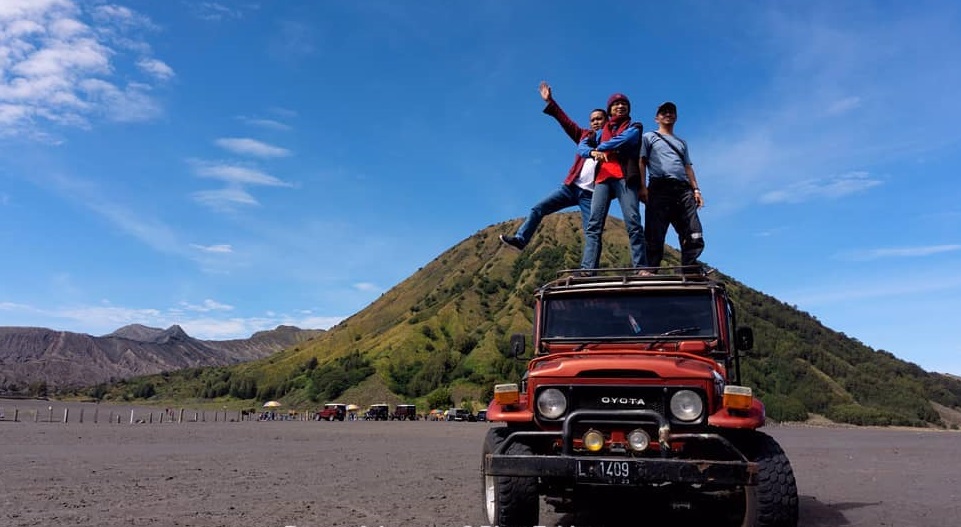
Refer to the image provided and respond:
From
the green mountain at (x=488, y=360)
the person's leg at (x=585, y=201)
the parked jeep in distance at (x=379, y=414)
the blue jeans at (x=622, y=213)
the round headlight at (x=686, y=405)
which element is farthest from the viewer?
the green mountain at (x=488, y=360)

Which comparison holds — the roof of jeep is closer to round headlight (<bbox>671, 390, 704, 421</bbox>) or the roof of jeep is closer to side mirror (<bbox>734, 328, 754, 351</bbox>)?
side mirror (<bbox>734, 328, 754, 351</bbox>)

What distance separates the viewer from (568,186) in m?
8.90

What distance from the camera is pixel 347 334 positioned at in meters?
140

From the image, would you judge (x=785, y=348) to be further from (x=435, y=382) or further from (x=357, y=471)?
(x=357, y=471)

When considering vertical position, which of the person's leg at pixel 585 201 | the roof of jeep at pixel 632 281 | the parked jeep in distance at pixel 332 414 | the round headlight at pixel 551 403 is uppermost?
the person's leg at pixel 585 201

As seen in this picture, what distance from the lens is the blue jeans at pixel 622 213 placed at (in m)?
8.17

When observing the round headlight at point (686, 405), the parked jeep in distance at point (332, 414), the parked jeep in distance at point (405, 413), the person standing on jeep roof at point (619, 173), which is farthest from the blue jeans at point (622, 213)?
the parked jeep in distance at point (405, 413)

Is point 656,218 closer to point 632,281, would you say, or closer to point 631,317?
point 632,281

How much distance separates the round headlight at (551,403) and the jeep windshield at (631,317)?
109cm

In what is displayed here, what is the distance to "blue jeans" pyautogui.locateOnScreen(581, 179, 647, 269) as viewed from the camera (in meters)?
8.17

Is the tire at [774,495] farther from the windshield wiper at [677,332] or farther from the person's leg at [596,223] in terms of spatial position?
the person's leg at [596,223]

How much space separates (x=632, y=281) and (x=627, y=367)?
1589 millimetres

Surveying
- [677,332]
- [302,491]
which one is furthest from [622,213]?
[302,491]

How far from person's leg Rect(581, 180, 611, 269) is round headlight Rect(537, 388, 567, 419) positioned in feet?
8.64
